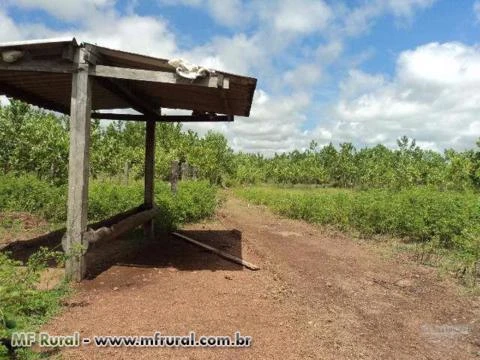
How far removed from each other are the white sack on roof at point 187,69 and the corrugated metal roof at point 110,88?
0.22 meters

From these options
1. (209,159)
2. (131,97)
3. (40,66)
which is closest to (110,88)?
(131,97)

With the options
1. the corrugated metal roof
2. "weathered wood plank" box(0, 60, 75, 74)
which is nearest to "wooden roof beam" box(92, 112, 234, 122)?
the corrugated metal roof

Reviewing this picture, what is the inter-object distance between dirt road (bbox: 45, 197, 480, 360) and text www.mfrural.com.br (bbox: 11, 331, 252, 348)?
3.5 inches

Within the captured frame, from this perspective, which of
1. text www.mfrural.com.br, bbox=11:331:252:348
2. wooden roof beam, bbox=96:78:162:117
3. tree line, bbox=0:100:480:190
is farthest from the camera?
tree line, bbox=0:100:480:190

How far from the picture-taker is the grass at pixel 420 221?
853 cm

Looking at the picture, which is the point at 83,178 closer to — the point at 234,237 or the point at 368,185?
the point at 234,237

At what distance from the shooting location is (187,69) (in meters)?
5.30

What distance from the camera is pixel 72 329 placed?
159 inches

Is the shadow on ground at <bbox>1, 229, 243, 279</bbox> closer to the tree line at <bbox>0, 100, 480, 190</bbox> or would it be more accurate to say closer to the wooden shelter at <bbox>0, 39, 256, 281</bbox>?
the wooden shelter at <bbox>0, 39, 256, 281</bbox>

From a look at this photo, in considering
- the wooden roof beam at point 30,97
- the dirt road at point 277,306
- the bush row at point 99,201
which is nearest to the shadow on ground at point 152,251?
the dirt road at point 277,306

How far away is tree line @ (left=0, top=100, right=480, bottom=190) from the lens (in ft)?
53.6

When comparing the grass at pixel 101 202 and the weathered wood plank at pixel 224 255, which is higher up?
the grass at pixel 101 202

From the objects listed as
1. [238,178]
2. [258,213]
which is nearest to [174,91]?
[258,213]

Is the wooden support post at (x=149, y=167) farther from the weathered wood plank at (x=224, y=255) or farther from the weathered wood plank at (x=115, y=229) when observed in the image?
the weathered wood plank at (x=224, y=255)
